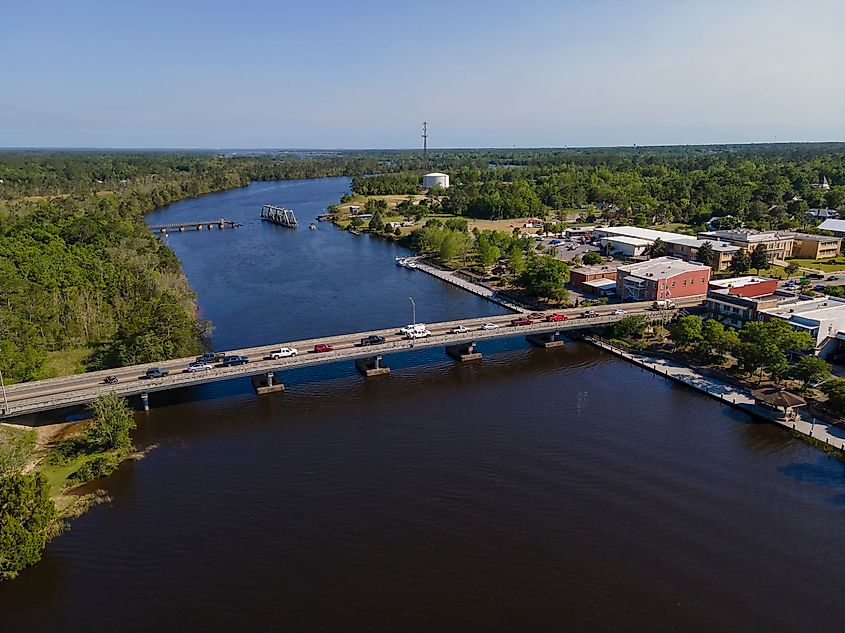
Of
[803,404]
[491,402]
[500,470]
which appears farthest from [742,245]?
[500,470]

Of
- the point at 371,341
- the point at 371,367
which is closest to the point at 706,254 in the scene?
the point at 371,341

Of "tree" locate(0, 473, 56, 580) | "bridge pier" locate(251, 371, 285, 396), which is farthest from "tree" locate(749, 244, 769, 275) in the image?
"tree" locate(0, 473, 56, 580)

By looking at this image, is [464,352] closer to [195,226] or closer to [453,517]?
[453,517]

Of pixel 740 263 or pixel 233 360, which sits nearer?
pixel 233 360

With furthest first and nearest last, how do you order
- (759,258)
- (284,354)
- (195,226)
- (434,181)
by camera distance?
(434,181)
(195,226)
(759,258)
(284,354)

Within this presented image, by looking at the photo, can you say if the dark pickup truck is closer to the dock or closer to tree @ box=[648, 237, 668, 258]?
tree @ box=[648, 237, 668, 258]

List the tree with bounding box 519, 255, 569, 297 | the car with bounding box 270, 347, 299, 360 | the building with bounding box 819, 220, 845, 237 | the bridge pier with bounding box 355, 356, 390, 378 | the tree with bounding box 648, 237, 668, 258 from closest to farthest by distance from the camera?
the car with bounding box 270, 347, 299, 360
the bridge pier with bounding box 355, 356, 390, 378
the tree with bounding box 519, 255, 569, 297
the tree with bounding box 648, 237, 668, 258
the building with bounding box 819, 220, 845, 237

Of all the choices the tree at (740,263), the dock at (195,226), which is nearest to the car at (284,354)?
the tree at (740,263)
